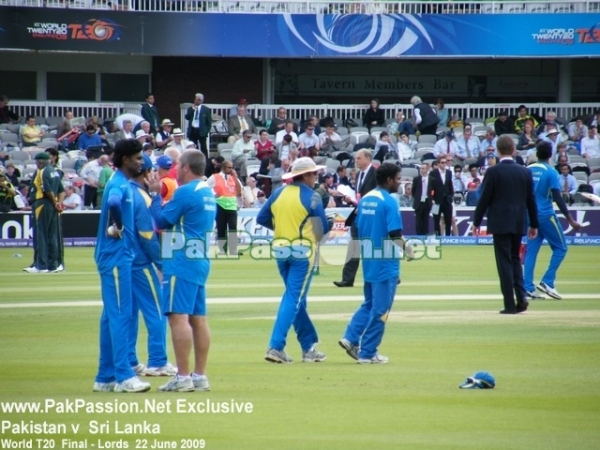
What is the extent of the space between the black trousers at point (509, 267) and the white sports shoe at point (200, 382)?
6.04 metres

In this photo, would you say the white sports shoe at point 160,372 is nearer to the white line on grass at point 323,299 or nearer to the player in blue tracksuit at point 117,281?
the player in blue tracksuit at point 117,281

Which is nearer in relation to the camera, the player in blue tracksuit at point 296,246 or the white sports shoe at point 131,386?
the white sports shoe at point 131,386

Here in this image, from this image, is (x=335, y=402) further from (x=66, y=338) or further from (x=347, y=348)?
(x=66, y=338)

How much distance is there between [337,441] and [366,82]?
3479 centimetres

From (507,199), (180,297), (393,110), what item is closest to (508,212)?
(507,199)

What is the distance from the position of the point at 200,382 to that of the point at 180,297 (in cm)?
74

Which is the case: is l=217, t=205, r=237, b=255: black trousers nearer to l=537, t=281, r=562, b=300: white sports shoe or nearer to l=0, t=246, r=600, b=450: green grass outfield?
l=0, t=246, r=600, b=450: green grass outfield

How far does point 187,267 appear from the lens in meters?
9.27

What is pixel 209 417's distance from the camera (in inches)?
332

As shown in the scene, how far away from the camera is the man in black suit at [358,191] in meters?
16.4

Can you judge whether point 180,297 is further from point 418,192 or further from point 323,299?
point 418,192

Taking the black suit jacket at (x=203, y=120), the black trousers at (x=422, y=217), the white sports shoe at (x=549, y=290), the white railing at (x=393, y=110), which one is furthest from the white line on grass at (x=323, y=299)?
the white railing at (x=393, y=110)

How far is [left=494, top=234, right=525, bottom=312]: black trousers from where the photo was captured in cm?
1449

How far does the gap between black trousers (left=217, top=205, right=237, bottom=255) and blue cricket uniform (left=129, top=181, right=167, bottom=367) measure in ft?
44.9
